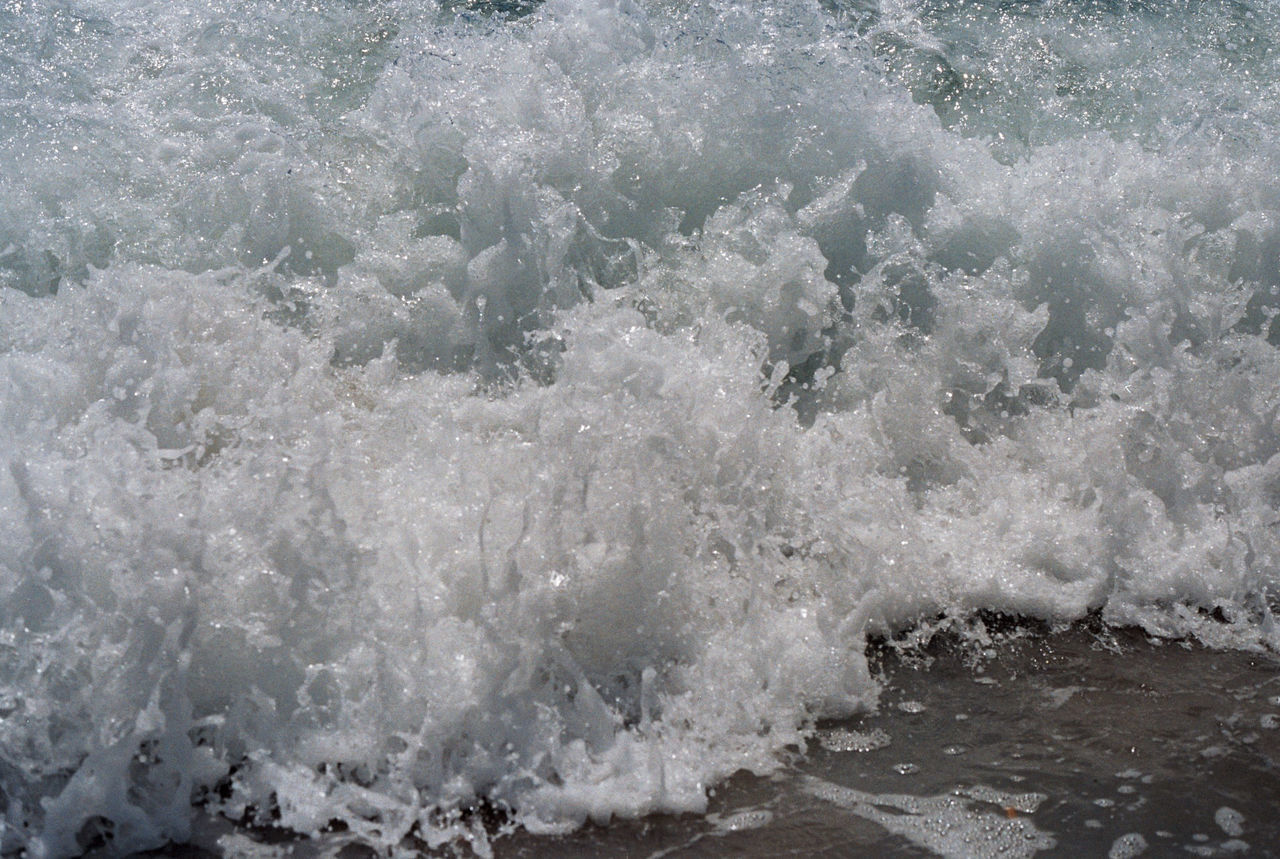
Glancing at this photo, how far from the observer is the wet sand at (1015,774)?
272 centimetres

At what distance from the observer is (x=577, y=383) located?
3566 millimetres

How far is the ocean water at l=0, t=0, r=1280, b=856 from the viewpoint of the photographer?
2.94 m

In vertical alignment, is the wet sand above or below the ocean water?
below

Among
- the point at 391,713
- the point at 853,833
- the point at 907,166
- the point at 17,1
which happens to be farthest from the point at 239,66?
the point at 853,833

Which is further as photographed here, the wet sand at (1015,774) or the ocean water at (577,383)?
the ocean water at (577,383)

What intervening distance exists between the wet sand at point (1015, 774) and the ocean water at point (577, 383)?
0.08 meters

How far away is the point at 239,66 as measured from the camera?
191 inches

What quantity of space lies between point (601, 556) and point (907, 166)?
90.6 inches

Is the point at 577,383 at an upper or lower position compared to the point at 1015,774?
upper

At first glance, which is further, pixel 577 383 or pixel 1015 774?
pixel 577 383

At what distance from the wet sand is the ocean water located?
8cm

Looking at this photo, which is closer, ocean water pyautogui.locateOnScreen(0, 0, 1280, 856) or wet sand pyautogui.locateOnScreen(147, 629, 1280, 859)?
A: wet sand pyautogui.locateOnScreen(147, 629, 1280, 859)

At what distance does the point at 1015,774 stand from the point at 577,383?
164cm

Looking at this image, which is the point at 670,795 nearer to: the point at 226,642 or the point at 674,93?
the point at 226,642
